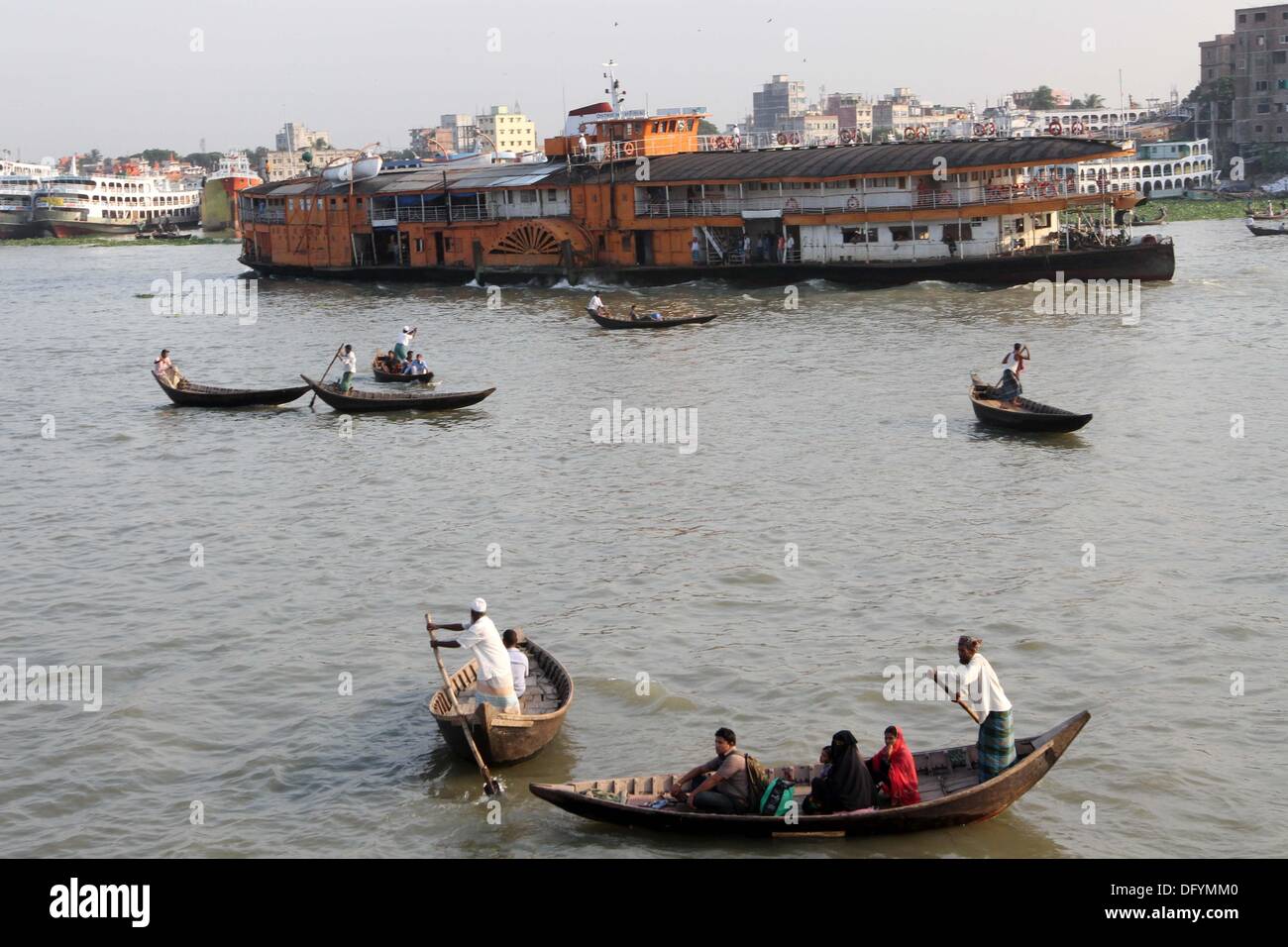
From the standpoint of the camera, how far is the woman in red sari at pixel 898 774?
488 inches

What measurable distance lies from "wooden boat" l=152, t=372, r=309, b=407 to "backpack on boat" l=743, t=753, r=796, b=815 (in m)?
23.1

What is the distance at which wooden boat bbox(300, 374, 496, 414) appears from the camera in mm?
32438

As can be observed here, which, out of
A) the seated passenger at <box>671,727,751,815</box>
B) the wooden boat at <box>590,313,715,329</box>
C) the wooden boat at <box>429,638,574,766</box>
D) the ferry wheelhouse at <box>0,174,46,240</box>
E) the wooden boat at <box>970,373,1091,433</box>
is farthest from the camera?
the ferry wheelhouse at <box>0,174,46,240</box>

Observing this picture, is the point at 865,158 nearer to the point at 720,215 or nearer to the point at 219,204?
the point at 720,215

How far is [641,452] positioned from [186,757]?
1506cm

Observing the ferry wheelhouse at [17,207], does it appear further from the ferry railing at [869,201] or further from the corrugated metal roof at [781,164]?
the ferry railing at [869,201]

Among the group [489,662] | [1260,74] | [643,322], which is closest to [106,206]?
[1260,74]

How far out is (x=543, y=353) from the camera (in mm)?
43312

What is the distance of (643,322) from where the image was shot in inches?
1743

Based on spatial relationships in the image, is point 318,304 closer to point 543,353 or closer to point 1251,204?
point 543,353

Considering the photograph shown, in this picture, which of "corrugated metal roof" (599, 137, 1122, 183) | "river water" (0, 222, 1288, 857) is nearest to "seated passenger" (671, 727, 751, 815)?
"river water" (0, 222, 1288, 857)

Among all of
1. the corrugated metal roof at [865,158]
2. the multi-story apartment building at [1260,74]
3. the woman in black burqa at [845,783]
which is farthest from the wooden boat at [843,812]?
the multi-story apartment building at [1260,74]

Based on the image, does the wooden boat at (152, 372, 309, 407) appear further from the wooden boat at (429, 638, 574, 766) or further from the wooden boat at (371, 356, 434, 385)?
the wooden boat at (429, 638, 574, 766)

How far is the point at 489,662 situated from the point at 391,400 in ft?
63.3
